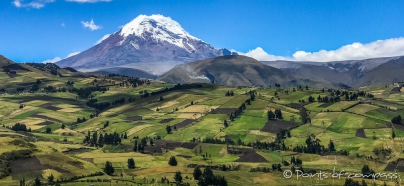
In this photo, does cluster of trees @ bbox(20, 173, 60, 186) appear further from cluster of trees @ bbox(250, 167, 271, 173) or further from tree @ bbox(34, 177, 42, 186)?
cluster of trees @ bbox(250, 167, 271, 173)

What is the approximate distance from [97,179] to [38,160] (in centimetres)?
3272

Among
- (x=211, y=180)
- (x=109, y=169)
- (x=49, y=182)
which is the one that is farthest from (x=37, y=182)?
(x=211, y=180)

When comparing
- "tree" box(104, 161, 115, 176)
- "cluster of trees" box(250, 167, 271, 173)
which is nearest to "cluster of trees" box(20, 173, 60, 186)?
"tree" box(104, 161, 115, 176)

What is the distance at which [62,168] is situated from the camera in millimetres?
175125

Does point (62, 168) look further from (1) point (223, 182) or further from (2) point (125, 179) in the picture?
(1) point (223, 182)

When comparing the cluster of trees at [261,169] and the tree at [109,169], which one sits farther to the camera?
the cluster of trees at [261,169]

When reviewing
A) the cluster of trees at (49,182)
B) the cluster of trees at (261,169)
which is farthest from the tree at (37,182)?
the cluster of trees at (261,169)

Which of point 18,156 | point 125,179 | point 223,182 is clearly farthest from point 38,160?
point 223,182

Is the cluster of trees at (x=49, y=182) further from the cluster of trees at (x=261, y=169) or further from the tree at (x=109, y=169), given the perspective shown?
the cluster of trees at (x=261, y=169)

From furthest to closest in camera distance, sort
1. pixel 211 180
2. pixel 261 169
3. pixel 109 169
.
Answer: pixel 261 169 < pixel 109 169 < pixel 211 180

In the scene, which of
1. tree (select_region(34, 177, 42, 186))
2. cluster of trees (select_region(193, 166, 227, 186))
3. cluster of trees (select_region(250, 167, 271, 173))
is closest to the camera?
tree (select_region(34, 177, 42, 186))

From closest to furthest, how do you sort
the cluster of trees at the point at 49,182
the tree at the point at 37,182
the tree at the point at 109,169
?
1. the cluster of trees at the point at 49,182
2. the tree at the point at 37,182
3. the tree at the point at 109,169

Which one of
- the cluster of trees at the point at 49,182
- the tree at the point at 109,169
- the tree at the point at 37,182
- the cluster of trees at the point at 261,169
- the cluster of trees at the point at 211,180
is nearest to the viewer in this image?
the cluster of trees at the point at 49,182

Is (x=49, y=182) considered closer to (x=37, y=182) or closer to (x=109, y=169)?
(x=37, y=182)
